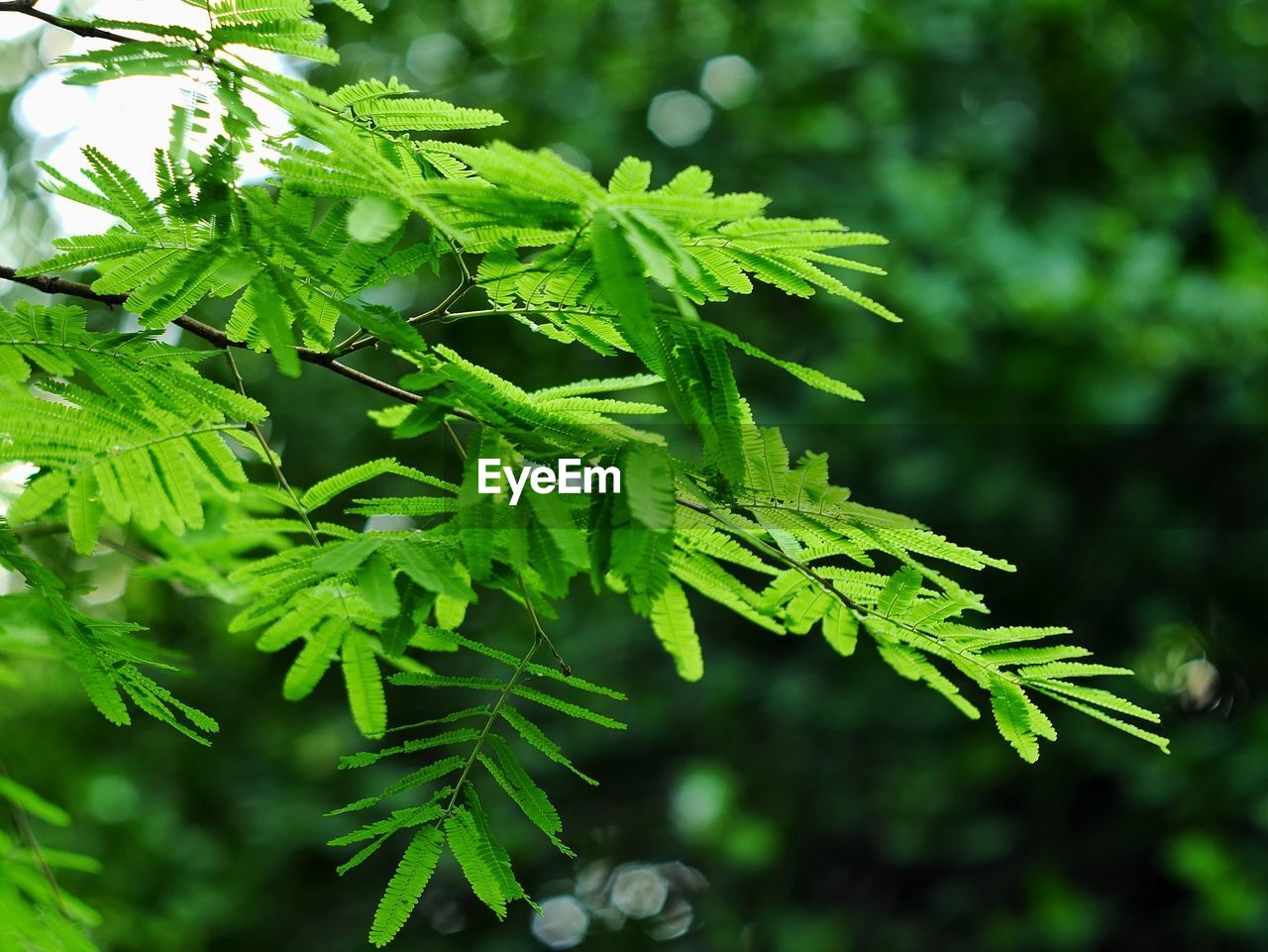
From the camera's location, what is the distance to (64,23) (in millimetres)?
905

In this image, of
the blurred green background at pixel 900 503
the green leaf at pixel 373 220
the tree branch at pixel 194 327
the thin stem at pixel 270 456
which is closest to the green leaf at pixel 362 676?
the thin stem at pixel 270 456

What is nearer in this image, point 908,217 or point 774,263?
point 774,263

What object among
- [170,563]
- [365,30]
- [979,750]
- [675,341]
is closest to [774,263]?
[675,341]

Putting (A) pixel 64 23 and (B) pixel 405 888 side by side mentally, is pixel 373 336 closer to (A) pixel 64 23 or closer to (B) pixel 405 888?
(A) pixel 64 23

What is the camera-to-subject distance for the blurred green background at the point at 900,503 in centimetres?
362

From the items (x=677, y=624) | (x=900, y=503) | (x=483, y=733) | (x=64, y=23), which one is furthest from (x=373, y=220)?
(x=900, y=503)

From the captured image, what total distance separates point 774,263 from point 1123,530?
3.27 metres

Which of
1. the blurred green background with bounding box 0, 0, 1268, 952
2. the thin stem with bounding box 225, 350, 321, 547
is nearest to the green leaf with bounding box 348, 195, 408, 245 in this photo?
the thin stem with bounding box 225, 350, 321, 547

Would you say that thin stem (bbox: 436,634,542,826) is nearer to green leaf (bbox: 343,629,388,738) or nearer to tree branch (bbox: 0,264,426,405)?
green leaf (bbox: 343,629,388,738)

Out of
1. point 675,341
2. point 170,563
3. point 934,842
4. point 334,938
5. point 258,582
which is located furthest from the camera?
point 334,938

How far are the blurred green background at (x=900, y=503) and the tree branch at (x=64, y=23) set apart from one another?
2.53m

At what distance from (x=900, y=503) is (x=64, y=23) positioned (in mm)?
3292

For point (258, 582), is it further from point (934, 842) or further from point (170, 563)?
point (934, 842)

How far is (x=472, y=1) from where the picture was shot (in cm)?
459
